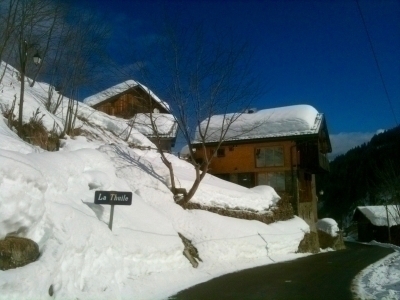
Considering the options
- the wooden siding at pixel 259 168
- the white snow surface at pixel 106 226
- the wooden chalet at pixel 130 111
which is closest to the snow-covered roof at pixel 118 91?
the wooden chalet at pixel 130 111

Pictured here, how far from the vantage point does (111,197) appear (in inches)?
391

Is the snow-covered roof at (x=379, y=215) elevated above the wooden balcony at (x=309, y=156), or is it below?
below

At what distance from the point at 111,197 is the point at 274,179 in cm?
2172

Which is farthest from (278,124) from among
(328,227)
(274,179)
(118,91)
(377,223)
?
(377,223)

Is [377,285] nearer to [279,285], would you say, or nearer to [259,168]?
[279,285]

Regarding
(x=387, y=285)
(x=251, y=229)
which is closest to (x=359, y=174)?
(x=251, y=229)

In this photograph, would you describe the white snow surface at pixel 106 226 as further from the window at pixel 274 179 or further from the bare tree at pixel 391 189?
the bare tree at pixel 391 189

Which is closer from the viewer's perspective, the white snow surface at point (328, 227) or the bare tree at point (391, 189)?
the white snow surface at point (328, 227)

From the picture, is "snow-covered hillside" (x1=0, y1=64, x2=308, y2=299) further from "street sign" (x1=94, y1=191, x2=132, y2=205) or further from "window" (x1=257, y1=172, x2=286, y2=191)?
"window" (x1=257, y1=172, x2=286, y2=191)

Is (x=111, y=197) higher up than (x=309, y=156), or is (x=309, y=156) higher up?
(x=309, y=156)

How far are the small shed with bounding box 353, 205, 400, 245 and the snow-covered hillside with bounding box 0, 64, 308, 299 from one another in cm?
3546

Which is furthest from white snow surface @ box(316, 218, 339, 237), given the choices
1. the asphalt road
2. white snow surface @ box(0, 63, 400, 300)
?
the asphalt road

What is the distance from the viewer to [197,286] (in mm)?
10242

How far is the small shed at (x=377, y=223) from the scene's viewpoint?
5081 centimetres
